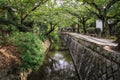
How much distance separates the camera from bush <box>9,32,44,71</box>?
10404 millimetres

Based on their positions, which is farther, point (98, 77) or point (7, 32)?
point (7, 32)

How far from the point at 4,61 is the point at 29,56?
1.46m

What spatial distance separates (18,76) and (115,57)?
5.10 m

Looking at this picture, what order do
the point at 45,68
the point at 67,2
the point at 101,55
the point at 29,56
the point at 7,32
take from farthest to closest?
1. the point at 67,2
2. the point at 45,68
3. the point at 7,32
4. the point at 29,56
5. the point at 101,55

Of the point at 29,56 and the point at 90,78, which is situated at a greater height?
the point at 29,56

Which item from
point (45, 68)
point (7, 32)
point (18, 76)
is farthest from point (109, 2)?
point (18, 76)

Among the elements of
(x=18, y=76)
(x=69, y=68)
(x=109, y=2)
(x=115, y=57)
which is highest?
(x=109, y=2)

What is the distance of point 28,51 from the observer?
35.4 ft

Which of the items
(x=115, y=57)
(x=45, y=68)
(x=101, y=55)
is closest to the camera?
(x=115, y=57)

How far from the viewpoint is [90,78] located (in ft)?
32.8

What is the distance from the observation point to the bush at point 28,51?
1040cm

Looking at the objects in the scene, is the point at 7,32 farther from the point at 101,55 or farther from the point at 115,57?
the point at 115,57

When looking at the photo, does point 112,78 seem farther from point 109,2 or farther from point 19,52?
point 109,2

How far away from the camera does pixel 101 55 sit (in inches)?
356
